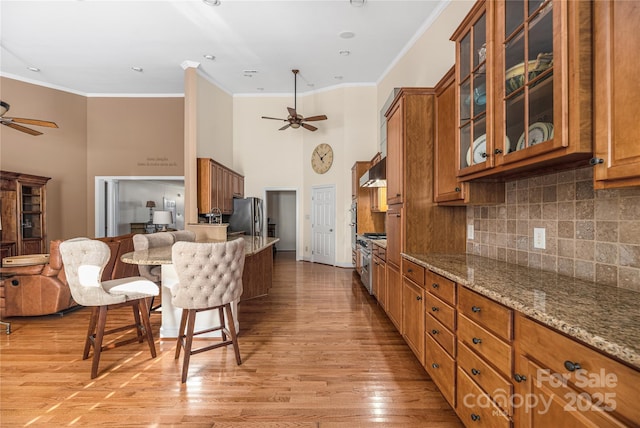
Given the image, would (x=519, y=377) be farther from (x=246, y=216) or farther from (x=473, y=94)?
(x=246, y=216)

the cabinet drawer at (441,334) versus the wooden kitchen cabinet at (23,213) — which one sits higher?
the wooden kitchen cabinet at (23,213)

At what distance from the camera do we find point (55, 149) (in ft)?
21.4

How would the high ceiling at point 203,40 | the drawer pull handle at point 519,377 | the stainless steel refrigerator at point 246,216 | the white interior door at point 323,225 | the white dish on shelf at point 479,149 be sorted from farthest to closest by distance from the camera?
the white interior door at point 323,225 < the stainless steel refrigerator at point 246,216 < the high ceiling at point 203,40 < the white dish on shelf at point 479,149 < the drawer pull handle at point 519,377

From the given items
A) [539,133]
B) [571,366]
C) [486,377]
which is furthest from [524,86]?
[486,377]

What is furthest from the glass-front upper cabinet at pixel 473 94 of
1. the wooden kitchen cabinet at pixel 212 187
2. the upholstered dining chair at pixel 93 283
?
the wooden kitchen cabinet at pixel 212 187

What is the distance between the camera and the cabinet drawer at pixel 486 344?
1.27m

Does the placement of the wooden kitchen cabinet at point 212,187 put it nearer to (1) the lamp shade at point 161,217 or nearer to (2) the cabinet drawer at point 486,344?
(1) the lamp shade at point 161,217

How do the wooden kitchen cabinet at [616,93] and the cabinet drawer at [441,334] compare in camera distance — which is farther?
the cabinet drawer at [441,334]

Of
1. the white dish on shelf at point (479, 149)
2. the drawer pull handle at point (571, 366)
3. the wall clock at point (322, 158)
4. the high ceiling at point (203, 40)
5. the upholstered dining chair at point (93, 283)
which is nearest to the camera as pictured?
the drawer pull handle at point (571, 366)

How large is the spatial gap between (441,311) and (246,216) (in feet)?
17.1

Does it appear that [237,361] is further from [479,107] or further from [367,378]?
[479,107]

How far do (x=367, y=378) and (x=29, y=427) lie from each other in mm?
2164

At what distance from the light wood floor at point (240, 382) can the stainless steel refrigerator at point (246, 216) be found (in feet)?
10.7

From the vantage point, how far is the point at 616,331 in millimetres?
878
